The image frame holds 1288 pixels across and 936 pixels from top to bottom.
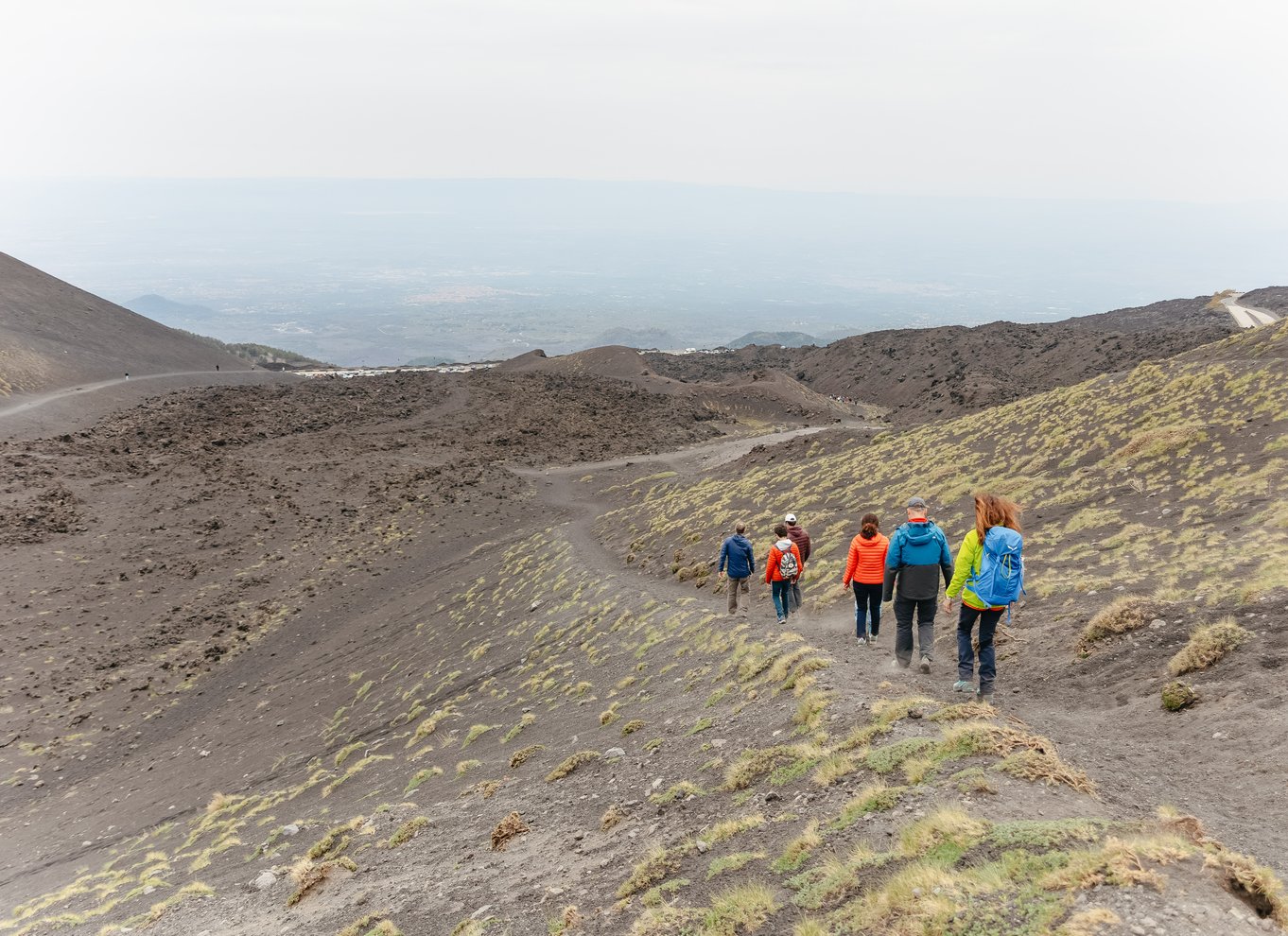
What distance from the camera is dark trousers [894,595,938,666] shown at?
11.1 meters

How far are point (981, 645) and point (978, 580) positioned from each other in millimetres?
1101

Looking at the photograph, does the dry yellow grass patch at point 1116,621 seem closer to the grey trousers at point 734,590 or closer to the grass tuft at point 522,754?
the grey trousers at point 734,590

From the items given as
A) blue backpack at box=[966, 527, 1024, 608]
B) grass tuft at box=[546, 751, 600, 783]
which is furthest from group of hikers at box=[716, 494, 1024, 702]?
grass tuft at box=[546, 751, 600, 783]

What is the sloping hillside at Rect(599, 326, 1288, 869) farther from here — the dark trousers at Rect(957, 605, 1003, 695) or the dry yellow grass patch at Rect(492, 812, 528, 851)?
the dry yellow grass patch at Rect(492, 812, 528, 851)

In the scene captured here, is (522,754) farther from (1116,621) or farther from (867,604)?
(1116,621)

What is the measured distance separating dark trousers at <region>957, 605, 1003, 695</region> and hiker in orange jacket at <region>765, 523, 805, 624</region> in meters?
5.81

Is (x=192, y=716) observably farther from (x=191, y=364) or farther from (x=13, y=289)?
(x=13, y=289)

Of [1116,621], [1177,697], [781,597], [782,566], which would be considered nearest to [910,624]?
[1116,621]

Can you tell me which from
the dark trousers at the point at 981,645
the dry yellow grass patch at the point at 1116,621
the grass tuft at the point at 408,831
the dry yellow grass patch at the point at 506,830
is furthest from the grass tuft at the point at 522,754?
the dry yellow grass patch at the point at 1116,621

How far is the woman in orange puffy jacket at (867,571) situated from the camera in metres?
12.1

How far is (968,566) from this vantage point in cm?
959

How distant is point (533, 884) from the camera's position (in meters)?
8.75

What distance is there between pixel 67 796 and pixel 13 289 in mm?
84053

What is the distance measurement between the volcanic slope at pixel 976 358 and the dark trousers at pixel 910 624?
4613 cm
